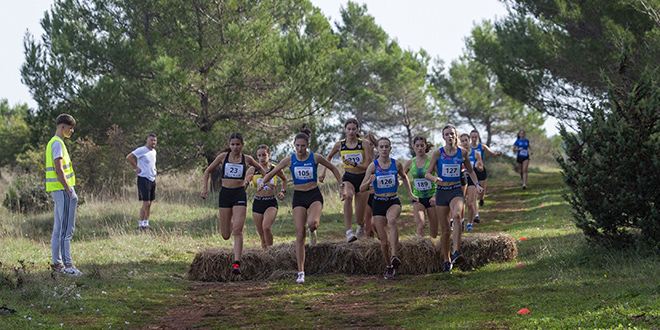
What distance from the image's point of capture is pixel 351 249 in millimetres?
9625

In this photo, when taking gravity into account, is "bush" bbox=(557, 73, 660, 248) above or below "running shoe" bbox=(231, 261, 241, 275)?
above

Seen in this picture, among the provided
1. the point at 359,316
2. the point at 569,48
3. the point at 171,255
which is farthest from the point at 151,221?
the point at 569,48

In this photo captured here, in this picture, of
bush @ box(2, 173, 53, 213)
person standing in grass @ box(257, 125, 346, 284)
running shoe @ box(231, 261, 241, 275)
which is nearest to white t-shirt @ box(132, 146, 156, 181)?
running shoe @ box(231, 261, 241, 275)

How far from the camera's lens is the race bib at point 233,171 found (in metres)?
9.83

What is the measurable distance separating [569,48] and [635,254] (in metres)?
Answer: 13.0

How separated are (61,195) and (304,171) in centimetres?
353

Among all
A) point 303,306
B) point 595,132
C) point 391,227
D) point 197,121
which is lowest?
point 303,306

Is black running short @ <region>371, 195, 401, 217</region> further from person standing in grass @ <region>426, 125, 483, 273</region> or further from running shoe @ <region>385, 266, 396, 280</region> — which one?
running shoe @ <region>385, 266, 396, 280</region>

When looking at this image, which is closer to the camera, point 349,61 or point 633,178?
point 633,178

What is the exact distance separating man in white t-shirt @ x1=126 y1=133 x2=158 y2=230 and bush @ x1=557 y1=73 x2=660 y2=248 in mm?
8843

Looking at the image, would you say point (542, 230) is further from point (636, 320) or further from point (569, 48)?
point (569, 48)

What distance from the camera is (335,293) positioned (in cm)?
816

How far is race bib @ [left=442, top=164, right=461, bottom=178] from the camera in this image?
9.21 meters

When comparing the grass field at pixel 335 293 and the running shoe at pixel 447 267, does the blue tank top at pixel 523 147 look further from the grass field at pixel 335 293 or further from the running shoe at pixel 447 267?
the running shoe at pixel 447 267
